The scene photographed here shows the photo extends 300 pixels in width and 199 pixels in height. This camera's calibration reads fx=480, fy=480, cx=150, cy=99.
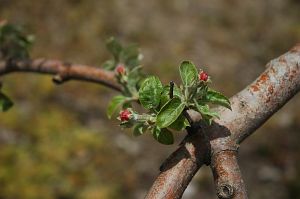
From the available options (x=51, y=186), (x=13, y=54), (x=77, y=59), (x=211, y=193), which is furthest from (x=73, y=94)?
(x=13, y=54)

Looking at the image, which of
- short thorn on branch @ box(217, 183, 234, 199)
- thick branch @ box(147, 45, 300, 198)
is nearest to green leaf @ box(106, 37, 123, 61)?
thick branch @ box(147, 45, 300, 198)

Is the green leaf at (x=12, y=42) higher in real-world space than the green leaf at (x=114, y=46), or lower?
higher

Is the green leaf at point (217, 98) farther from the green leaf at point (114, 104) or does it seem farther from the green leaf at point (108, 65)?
the green leaf at point (108, 65)

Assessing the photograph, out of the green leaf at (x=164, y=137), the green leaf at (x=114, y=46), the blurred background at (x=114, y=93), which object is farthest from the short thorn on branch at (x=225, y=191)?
the blurred background at (x=114, y=93)

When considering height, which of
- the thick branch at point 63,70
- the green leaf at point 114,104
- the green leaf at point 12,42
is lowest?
the green leaf at point 114,104

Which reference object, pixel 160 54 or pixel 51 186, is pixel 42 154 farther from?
pixel 160 54

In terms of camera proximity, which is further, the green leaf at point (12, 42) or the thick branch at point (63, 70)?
the green leaf at point (12, 42)

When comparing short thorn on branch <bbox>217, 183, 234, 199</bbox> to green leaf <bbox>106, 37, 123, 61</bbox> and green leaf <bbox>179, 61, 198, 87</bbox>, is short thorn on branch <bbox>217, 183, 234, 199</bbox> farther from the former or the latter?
green leaf <bbox>106, 37, 123, 61</bbox>
